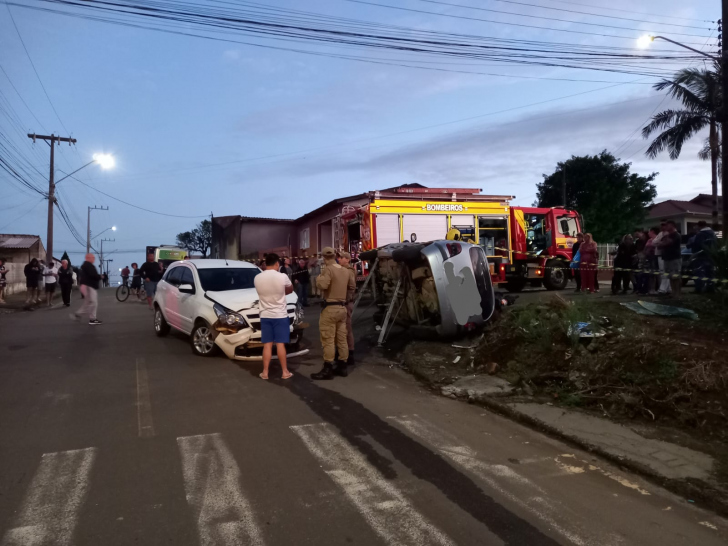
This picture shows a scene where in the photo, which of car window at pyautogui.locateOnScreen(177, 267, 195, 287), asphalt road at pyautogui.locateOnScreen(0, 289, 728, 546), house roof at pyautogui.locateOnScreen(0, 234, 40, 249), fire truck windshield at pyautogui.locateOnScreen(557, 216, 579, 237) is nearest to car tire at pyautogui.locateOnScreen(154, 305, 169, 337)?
car window at pyautogui.locateOnScreen(177, 267, 195, 287)

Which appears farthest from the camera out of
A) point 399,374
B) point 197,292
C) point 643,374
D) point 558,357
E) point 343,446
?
point 197,292

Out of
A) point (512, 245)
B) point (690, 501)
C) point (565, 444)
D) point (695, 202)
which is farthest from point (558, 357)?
point (695, 202)

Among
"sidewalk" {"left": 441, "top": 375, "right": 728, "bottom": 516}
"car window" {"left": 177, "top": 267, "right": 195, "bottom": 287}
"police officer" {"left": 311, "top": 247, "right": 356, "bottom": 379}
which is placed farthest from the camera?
"car window" {"left": 177, "top": 267, "right": 195, "bottom": 287}

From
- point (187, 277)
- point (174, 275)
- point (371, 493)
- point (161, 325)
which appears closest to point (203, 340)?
point (187, 277)

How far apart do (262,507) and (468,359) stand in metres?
5.29

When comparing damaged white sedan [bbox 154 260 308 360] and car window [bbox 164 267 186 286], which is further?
car window [bbox 164 267 186 286]

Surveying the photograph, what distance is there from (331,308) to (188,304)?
3.28 metres

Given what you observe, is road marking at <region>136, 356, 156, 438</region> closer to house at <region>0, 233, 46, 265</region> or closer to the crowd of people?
the crowd of people

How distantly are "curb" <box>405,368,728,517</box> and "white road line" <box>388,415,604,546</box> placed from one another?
975mm

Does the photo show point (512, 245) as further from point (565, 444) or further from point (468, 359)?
point (565, 444)

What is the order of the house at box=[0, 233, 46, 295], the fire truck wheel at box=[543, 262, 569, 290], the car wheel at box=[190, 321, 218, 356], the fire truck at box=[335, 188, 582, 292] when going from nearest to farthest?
the car wheel at box=[190, 321, 218, 356] → the fire truck at box=[335, 188, 582, 292] → the fire truck wheel at box=[543, 262, 569, 290] → the house at box=[0, 233, 46, 295]

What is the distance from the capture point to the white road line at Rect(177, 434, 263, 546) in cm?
348

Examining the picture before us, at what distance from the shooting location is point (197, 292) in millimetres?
9641

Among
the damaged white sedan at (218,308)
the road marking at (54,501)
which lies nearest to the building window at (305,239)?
the damaged white sedan at (218,308)
